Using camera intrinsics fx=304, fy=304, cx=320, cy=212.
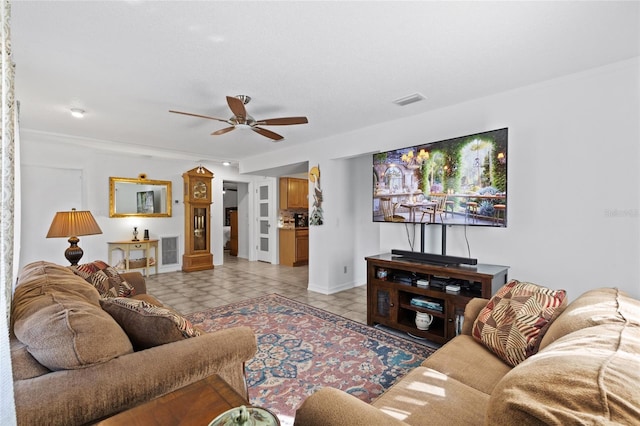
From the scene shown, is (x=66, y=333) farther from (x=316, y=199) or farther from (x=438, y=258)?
(x=316, y=199)

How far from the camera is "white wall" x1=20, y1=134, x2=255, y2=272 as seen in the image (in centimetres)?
470

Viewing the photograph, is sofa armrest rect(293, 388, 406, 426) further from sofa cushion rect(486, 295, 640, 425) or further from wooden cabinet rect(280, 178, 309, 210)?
wooden cabinet rect(280, 178, 309, 210)

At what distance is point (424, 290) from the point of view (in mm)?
2871

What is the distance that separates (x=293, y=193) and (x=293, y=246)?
1.31 meters

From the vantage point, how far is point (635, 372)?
0.67m

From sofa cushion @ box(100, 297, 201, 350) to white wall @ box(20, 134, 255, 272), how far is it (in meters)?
4.64

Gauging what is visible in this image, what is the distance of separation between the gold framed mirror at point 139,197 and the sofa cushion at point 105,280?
3.26 m

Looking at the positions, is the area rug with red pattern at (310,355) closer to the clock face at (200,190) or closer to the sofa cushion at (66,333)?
the sofa cushion at (66,333)

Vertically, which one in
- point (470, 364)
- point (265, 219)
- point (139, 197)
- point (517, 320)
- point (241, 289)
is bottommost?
point (241, 289)

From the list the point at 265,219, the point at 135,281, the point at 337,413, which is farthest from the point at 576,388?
the point at 265,219

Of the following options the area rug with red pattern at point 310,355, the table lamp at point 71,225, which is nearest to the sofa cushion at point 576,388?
the area rug with red pattern at point 310,355

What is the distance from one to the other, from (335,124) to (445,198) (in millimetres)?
1746

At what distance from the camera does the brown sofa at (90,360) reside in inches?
39.0

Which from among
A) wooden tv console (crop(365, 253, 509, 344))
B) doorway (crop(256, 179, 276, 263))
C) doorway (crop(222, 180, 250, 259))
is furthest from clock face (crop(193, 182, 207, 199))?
wooden tv console (crop(365, 253, 509, 344))
